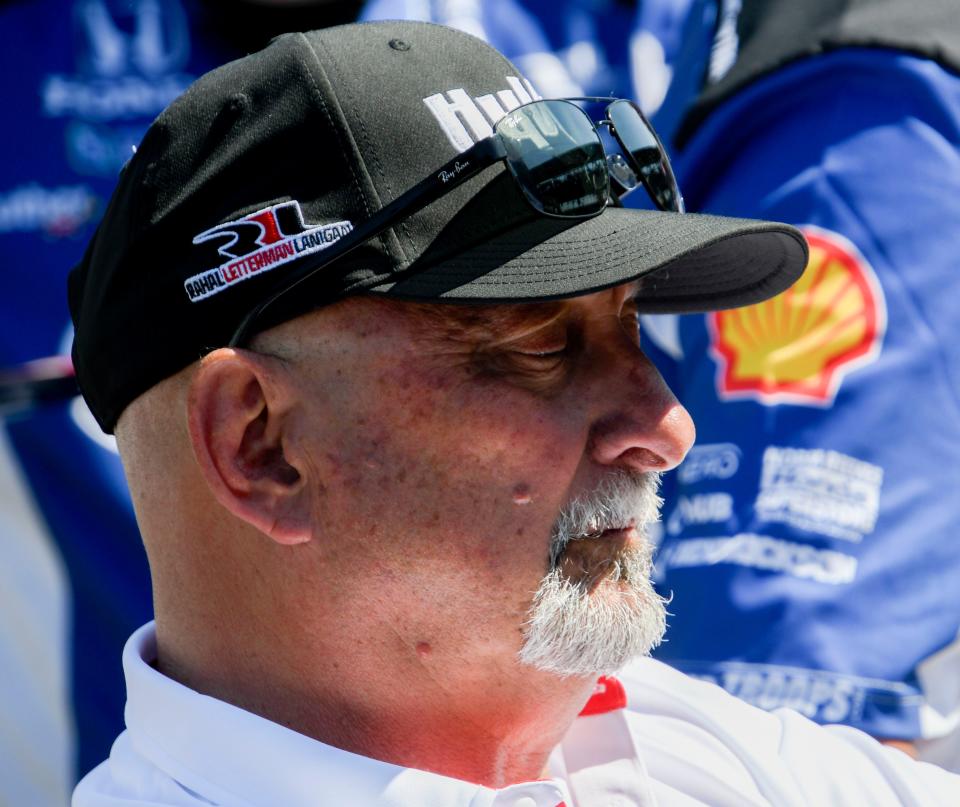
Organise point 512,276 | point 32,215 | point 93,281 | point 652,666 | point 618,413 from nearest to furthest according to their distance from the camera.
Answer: point 512,276 < point 618,413 < point 93,281 < point 652,666 < point 32,215

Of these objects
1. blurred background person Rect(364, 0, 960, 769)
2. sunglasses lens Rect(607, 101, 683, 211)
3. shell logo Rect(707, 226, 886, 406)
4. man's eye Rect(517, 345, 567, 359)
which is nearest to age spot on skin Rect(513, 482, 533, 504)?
man's eye Rect(517, 345, 567, 359)

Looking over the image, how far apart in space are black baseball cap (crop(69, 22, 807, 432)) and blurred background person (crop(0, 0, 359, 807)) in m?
1.33

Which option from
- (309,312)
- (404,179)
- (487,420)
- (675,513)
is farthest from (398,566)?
(675,513)

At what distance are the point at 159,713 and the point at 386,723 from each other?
27 cm

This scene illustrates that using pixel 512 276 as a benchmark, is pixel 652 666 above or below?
below

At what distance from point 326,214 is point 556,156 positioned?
0.86 feet

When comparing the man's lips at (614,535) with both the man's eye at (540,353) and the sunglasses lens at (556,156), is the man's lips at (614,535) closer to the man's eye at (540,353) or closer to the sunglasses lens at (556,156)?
the man's eye at (540,353)

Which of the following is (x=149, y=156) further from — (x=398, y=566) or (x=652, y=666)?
(x=652, y=666)

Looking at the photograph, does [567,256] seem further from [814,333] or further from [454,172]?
[814,333]

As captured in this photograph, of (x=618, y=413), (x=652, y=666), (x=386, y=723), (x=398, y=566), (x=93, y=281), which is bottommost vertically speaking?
(x=652, y=666)

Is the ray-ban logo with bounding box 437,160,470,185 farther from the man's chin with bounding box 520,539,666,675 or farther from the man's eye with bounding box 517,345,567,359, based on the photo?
the man's chin with bounding box 520,539,666,675

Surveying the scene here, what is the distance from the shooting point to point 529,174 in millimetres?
1520

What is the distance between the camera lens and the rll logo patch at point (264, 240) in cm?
150

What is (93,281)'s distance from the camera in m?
1.71
